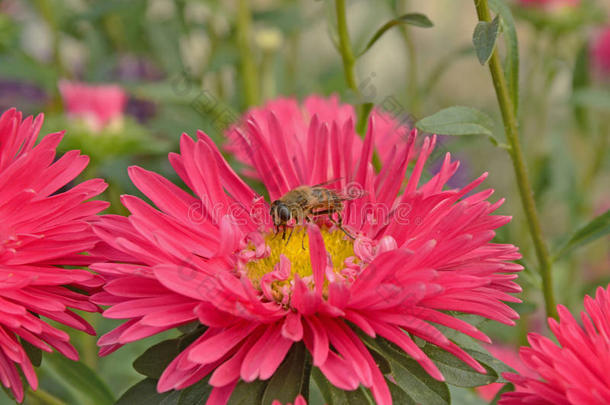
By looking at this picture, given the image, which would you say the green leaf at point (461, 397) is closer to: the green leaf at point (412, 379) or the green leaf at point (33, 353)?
the green leaf at point (412, 379)

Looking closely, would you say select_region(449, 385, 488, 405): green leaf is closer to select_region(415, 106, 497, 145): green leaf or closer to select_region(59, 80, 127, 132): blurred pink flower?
select_region(415, 106, 497, 145): green leaf

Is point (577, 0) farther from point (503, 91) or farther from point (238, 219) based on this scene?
point (238, 219)

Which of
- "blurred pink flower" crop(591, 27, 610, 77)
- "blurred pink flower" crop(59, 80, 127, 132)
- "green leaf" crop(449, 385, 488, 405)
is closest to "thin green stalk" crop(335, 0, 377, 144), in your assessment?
"green leaf" crop(449, 385, 488, 405)

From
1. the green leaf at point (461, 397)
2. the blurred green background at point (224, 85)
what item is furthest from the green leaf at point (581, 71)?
the green leaf at point (461, 397)

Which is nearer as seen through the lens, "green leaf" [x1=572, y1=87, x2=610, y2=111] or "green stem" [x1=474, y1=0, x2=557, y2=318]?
"green stem" [x1=474, y1=0, x2=557, y2=318]

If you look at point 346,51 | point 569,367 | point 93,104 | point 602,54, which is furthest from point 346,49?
point 602,54

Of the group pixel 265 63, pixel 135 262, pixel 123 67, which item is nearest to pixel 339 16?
pixel 135 262
